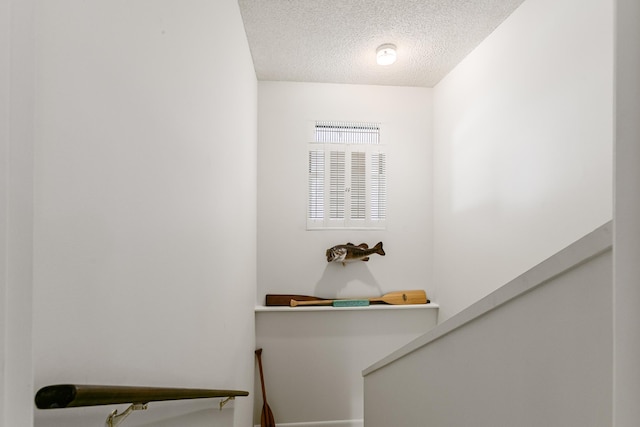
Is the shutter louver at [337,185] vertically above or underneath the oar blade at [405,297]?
above

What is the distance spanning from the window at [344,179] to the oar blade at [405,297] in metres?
0.64

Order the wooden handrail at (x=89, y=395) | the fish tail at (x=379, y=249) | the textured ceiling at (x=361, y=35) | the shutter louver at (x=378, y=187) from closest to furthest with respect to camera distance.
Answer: the wooden handrail at (x=89, y=395), the textured ceiling at (x=361, y=35), the fish tail at (x=379, y=249), the shutter louver at (x=378, y=187)

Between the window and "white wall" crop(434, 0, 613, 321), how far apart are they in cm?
60

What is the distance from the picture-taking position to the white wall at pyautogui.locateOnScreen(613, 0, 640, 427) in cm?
41

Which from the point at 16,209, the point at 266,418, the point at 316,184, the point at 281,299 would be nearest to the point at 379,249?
the point at 316,184

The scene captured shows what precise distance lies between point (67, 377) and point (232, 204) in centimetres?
142

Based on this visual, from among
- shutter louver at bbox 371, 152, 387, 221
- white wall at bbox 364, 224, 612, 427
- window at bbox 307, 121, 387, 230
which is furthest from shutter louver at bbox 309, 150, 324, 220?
white wall at bbox 364, 224, 612, 427

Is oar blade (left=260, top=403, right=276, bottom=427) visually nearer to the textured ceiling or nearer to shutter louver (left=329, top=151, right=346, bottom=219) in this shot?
shutter louver (left=329, top=151, right=346, bottom=219)

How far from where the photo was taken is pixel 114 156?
2.29 feet

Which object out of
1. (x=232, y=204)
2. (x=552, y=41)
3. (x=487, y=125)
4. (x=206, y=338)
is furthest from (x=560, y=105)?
(x=206, y=338)

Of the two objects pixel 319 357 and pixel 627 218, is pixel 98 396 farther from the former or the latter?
pixel 319 357

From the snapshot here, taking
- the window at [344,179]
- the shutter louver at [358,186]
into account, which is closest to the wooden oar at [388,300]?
the window at [344,179]

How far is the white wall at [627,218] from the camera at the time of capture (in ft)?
1.35

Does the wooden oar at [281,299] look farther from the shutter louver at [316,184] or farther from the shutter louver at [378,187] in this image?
the shutter louver at [378,187]
